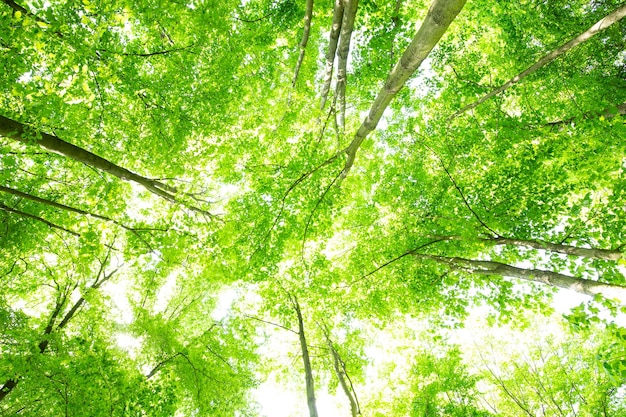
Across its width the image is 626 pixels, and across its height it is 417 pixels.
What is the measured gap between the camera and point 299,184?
27.3ft

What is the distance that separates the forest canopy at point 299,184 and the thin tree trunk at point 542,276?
0.20 feet

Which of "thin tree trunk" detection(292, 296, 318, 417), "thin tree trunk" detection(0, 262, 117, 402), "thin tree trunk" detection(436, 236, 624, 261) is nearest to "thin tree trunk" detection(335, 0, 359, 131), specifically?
"thin tree trunk" detection(436, 236, 624, 261)

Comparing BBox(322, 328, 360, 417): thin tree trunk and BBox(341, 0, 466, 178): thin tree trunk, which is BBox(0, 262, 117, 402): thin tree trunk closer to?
BBox(322, 328, 360, 417): thin tree trunk

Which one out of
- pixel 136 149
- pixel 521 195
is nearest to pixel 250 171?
pixel 136 149

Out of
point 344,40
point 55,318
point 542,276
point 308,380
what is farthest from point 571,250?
point 55,318

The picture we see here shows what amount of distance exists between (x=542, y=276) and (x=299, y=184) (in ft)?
20.1

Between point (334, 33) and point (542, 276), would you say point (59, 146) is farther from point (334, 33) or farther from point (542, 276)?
point (542, 276)

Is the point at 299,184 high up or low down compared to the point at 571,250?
up

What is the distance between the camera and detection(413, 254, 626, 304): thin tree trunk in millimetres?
5633

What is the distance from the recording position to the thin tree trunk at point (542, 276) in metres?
5.63

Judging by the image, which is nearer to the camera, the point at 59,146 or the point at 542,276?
the point at 59,146

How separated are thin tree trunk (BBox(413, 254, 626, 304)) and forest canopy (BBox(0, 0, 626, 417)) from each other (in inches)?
2.4

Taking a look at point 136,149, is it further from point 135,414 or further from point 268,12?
point 135,414

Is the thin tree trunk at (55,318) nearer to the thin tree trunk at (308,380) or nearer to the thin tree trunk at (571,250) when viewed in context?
the thin tree trunk at (308,380)
